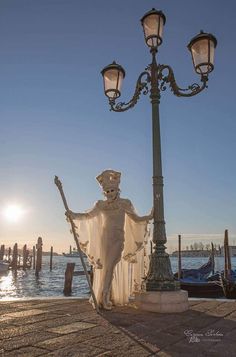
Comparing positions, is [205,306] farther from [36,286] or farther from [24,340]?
[36,286]

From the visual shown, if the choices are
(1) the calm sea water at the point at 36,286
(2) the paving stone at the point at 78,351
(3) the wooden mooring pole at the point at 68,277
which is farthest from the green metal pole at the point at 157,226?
(3) the wooden mooring pole at the point at 68,277

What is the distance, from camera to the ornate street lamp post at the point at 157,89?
5.39 metres

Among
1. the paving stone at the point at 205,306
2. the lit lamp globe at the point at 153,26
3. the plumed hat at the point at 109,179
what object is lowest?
the paving stone at the point at 205,306

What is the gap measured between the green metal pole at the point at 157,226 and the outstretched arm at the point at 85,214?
1011mm

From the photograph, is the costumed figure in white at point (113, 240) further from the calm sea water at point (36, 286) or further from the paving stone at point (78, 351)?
the calm sea water at point (36, 286)

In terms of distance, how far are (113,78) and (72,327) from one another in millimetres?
4457

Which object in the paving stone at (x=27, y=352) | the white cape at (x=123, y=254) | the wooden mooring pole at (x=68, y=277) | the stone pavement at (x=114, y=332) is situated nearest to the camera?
the paving stone at (x=27, y=352)

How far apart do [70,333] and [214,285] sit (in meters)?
17.8

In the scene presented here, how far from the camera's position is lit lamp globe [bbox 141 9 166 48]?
605cm

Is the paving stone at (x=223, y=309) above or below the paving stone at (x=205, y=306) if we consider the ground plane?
above

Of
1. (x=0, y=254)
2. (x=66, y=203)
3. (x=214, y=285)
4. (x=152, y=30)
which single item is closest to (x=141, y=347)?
(x=66, y=203)

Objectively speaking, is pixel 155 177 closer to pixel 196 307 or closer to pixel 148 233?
pixel 148 233

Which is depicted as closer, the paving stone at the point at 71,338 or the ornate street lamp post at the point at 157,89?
the paving stone at the point at 71,338

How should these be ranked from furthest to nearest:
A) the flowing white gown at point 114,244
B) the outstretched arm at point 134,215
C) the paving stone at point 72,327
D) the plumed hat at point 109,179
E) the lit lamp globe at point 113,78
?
the lit lamp globe at point 113,78
the plumed hat at point 109,179
the outstretched arm at point 134,215
the flowing white gown at point 114,244
the paving stone at point 72,327
